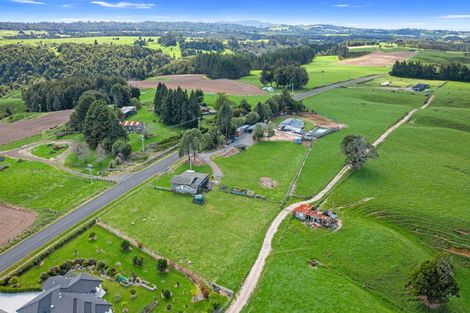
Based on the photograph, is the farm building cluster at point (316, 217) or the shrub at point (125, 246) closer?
the shrub at point (125, 246)

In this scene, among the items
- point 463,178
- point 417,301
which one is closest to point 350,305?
point 417,301

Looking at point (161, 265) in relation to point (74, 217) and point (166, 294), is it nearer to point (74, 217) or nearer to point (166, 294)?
point (166, 294)

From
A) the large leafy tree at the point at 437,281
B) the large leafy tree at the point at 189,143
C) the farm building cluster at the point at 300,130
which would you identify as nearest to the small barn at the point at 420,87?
the farm building cluster at the point at 300,130

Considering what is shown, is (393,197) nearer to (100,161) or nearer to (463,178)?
(463,178)

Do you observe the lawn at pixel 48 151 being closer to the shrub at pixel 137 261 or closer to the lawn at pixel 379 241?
the shrub at pixel 137 261

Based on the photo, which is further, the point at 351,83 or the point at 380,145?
the point at 351,83

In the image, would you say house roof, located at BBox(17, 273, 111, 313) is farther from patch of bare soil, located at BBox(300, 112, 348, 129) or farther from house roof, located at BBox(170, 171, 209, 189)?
patch of bare soil, located at BBox(300, 112, 348, 129)
